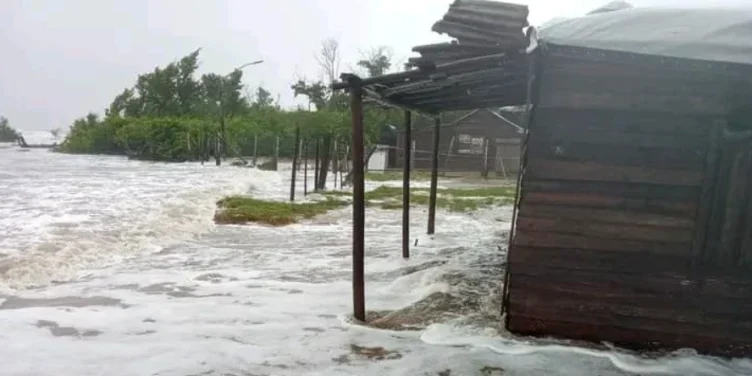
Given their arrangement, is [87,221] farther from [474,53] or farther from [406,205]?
[474,53]

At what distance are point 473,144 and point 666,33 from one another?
31407mm

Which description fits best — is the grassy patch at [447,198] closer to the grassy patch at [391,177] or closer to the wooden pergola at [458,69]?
the grassy patch at [391,177]

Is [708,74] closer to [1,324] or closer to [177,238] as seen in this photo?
[1,324]

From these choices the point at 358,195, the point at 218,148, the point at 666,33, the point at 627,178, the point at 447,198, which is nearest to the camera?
the point at 666,33

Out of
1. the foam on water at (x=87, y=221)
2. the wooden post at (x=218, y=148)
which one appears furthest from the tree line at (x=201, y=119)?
the foam on water at (x=87, y=221)

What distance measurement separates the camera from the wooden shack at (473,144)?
3372cm

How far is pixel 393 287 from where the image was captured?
7.37 meters

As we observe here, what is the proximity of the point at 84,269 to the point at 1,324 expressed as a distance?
3.02 m

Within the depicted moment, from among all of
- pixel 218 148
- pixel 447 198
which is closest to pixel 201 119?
pixel 218 148

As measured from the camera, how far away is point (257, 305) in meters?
6.59

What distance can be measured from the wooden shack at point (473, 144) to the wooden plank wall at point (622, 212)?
91.4 feet

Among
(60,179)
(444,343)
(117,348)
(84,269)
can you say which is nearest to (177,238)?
(84,269)

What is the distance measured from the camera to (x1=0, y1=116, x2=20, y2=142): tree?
8994 cm

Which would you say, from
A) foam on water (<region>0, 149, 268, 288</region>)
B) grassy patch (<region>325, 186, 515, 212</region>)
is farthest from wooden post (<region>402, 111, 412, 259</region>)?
grassy patch (<region>325, 186, 515, 212</region>)
